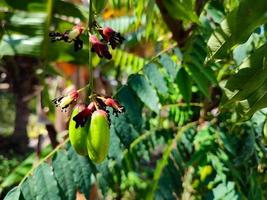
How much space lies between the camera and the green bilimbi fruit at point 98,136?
2.16 ft

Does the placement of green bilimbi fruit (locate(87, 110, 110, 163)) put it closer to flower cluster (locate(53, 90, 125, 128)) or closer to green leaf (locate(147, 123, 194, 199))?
flower cluster (locate(53, 90, 125, 128))

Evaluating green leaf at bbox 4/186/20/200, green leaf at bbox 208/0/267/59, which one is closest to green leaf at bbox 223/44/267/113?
green leaf at bbox 208/0/267/59

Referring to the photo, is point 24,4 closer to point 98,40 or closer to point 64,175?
point 64,175

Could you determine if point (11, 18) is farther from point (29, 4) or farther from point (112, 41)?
point (112, 41)

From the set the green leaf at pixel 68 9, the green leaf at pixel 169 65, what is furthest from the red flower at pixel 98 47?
the green leaf at pixel 68 9

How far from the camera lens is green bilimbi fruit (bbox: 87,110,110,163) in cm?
66

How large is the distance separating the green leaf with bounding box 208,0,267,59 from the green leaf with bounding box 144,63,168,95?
54 cm

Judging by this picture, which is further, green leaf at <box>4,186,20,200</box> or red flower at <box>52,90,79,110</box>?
green leaf at <box>4,186,20,200</box>

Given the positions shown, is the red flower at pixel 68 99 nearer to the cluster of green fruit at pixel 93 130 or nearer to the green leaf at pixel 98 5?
the cluster of green fruit at pixel 93 130

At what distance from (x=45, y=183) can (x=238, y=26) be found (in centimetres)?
62

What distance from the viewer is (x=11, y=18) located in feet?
4.67

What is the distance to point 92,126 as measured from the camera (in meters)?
0.66

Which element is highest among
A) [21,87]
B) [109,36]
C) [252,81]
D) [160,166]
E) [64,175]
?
[109,36]

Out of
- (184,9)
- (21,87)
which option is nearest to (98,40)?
(184,9)
